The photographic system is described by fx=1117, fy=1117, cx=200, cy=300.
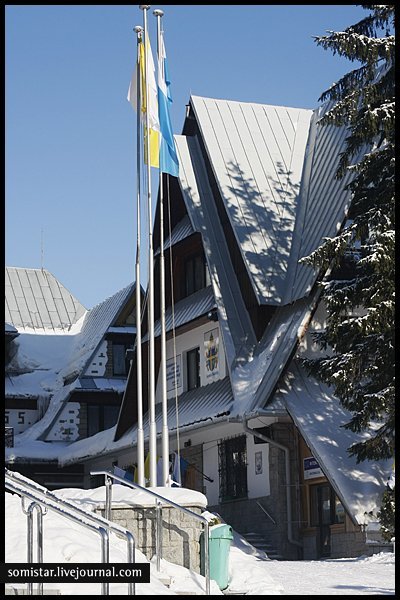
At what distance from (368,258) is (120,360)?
81.3 feet

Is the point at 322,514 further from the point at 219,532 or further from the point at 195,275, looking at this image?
the point at 219,532

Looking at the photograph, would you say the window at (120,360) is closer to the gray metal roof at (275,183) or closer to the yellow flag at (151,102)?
the gray metal roof at (275,183)

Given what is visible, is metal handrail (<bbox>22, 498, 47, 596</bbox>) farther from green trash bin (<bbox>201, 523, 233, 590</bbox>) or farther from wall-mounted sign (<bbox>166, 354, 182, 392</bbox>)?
wall-mounted sign (<bbox>166, 354, 182, 392</bbox>)

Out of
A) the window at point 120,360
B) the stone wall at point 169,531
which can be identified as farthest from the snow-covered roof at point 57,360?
the stone wall at point 169,531

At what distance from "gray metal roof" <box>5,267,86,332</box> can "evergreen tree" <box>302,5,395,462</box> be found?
26.8 meters

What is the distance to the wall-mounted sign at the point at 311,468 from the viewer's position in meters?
25.3

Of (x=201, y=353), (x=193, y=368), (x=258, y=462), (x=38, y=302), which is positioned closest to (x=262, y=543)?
(x=258, y=462)

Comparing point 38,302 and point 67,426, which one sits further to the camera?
point 38,302

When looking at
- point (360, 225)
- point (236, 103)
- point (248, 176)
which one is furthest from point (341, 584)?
point (236, 103)

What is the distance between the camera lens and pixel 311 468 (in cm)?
2566

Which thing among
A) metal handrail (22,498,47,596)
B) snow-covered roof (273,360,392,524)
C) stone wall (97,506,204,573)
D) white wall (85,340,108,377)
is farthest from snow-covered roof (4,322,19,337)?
metal handrail (22,498,47,596)

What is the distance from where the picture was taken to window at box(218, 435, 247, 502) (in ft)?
94.5

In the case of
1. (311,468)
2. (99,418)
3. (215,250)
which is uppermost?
(215,250)

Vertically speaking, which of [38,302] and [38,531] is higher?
[38,302]
